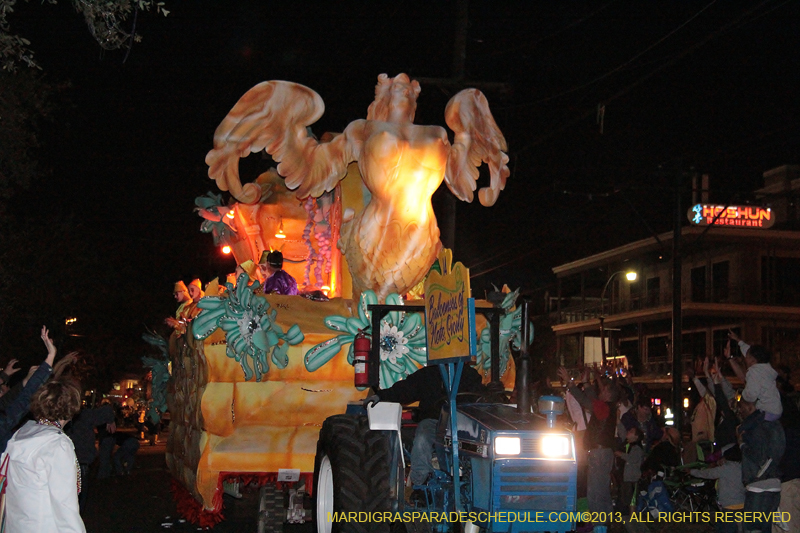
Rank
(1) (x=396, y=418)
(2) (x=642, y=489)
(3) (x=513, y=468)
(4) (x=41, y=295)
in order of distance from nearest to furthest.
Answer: (3) (x=513, y=468) → (1) (x=396, y=418) → (2) (x=642, y=489) → (4) (x=41, y=295)

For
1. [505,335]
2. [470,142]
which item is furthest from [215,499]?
[470,142]

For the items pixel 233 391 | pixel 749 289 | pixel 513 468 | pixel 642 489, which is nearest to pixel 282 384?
pixel 233 391

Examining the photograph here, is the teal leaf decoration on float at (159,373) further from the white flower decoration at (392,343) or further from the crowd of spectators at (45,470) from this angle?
the crowd of spectators at (45,470)

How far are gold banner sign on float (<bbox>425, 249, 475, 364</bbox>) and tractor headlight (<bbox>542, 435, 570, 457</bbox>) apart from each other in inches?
34.4

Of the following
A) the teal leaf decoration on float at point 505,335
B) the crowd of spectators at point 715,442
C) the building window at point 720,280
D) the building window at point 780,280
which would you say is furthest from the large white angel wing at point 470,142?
the building window at point 780,280

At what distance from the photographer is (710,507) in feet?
39.6

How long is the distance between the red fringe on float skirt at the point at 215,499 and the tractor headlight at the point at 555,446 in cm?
326

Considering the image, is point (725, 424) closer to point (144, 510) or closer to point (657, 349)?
point (144, 510)

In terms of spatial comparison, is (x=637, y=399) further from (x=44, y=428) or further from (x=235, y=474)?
(x=44, y=428)

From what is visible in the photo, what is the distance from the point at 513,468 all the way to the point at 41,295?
66.3 feet

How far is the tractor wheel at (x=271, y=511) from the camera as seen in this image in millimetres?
9227

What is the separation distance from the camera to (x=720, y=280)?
1497 inches

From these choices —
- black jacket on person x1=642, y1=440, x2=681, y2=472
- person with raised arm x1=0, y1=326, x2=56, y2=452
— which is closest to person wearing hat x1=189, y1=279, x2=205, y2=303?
person with raised arm x1=0, y1=326, x2=56, y2=452

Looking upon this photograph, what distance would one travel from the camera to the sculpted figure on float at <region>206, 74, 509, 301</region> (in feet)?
34.3
